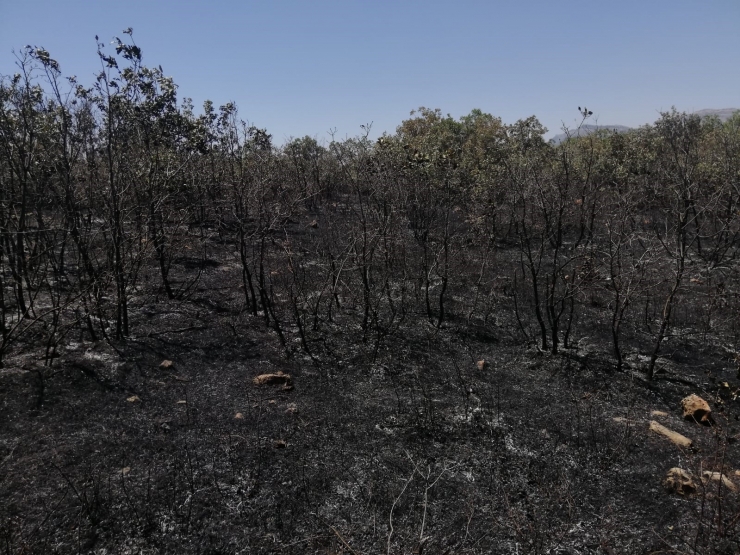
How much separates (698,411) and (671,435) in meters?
0.83

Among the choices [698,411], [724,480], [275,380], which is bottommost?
[724,480]

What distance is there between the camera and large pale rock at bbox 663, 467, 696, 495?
479 cm

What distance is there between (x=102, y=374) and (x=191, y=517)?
313 cm

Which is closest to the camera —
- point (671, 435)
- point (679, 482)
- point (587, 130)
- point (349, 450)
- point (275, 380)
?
point (679, 482)

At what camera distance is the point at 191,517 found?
14.4 ft

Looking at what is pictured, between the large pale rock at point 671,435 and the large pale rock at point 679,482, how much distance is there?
0.71m

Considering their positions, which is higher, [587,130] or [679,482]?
[587,130]

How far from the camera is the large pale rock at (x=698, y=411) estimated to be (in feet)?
20.3

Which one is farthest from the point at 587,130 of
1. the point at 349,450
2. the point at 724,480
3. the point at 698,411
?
the point at 349,450

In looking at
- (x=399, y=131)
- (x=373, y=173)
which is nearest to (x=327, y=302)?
(x=373, y=173)

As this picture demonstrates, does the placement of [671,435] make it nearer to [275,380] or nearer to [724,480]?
[724,480]

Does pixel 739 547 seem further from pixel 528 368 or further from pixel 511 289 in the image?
pixel 511 289

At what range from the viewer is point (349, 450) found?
553cm

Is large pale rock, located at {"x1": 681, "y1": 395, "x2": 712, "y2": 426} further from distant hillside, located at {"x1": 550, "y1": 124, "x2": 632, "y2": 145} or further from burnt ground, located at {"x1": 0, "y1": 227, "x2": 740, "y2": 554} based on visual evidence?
distant hillside, located at {"x1": 550, "y1": 124, "x2": 632, "y2": 145}
